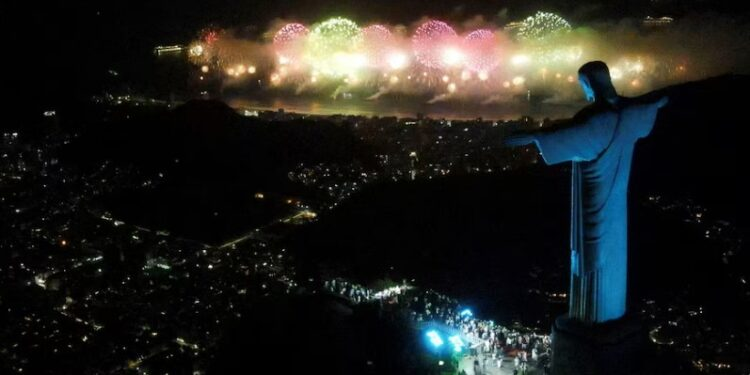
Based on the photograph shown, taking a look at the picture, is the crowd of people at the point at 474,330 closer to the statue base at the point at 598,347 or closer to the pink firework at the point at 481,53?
the statue base at the point at 598,347

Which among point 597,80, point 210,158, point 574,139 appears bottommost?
point 210,158

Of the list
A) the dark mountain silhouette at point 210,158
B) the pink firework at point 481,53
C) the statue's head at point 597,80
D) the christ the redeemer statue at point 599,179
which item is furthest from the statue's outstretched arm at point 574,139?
the pink firework at point 481,53

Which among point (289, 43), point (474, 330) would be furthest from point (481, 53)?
point (474, 330)

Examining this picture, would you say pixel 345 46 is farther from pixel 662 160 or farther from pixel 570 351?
pixel 570 351

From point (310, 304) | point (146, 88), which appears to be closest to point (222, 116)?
point (146, 88)

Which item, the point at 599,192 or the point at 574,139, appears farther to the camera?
the point at 599,192

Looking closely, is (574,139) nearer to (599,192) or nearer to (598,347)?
(599,192)

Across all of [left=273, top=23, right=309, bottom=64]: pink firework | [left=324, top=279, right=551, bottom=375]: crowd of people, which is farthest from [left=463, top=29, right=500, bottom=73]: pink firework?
[left=324, top=279, right=551, bottom=375]: crowd of people
